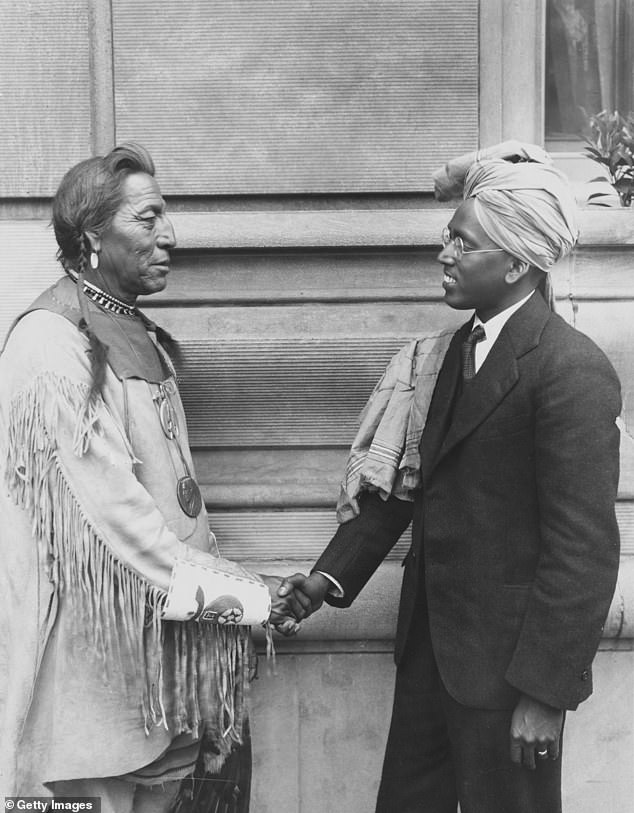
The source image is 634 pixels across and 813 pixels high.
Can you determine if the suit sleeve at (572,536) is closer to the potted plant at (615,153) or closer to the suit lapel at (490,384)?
the suit lapel at (490,384)

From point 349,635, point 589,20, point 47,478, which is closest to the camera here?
point 47,478

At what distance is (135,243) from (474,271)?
859 millimetres

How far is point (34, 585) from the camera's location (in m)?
2.78

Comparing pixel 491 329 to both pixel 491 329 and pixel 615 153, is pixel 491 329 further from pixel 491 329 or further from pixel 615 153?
pixel 615 153

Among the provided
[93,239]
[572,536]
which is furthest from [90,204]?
[572,536]

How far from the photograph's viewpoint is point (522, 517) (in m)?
2.70

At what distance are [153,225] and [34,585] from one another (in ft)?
3.14

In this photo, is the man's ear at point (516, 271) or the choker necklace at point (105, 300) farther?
the choker necklace at point (105, 300)

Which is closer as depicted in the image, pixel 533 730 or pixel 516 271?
pixel 533 730

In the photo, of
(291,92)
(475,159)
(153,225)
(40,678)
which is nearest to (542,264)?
(475,159)

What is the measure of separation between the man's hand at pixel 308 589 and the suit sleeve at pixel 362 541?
0.10ft

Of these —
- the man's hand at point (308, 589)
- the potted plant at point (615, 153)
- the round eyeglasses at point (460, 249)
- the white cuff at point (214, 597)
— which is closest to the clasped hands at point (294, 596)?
the man's hand at point (308, 589)

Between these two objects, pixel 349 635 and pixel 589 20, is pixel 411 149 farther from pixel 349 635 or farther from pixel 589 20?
pixel 349 635

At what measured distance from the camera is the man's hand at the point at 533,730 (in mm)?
2619
